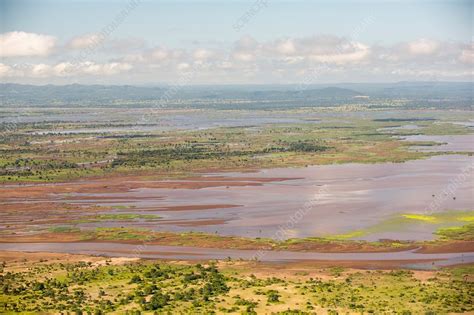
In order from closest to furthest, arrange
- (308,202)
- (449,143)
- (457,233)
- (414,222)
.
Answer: (457,233) → (414,222) → (308,202) → (449,143)

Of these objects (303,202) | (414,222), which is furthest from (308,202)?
(414,222)

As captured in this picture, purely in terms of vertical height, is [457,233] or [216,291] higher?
[457,233]

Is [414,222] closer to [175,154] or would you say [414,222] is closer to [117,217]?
[117,217]

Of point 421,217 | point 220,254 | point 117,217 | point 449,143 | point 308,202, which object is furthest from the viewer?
point 449,143

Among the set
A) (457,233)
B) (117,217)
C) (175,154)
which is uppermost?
(175,154)

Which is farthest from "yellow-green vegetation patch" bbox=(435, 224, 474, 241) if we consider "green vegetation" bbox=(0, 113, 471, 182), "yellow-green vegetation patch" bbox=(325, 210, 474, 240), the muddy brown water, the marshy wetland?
"green vegetation" bbox=(0, 113, 471, 182)

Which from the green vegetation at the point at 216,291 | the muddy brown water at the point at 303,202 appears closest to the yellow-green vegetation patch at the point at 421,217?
the muddy brown water at the point at 303,202

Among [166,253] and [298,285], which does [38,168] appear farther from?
[298,285]

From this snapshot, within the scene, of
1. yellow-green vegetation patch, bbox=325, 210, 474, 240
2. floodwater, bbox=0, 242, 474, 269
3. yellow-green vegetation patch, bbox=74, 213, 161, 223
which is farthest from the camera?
yellow-green vegetation patch, bbox=74, 213, 161, 223

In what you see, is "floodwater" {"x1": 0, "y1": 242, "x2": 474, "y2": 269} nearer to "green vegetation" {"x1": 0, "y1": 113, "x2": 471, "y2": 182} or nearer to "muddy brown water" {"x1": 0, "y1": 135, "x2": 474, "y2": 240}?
"muddy brown water" {"x1": 0, "y1": 135, "x2": 474, "y2": 240}
